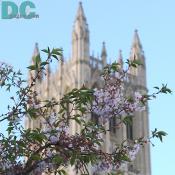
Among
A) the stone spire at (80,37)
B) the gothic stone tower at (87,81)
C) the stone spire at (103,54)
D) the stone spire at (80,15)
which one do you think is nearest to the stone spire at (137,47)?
the gothic stone tower at (87,81)

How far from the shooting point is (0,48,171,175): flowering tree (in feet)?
29.2

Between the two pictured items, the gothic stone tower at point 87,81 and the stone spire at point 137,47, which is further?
the stone spire at point 137,47

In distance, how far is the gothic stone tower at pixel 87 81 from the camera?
169 ft

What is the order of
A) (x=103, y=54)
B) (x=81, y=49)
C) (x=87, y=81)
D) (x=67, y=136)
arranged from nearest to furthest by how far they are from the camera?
(x=67, y=136), (x=87, y=81), (x=81, y=49), (x=103, y=54)

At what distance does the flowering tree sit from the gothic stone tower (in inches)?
1582

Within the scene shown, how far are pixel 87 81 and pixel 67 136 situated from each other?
4214cm

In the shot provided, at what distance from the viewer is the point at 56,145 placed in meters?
9.07

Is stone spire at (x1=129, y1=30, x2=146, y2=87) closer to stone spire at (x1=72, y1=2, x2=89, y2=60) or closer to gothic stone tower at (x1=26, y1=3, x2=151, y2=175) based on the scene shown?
gothic stone tower at (x1=26, y1=3, x2=151, y2=175)

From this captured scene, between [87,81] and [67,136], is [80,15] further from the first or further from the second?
[67,136]

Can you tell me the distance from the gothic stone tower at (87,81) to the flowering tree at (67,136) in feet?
132

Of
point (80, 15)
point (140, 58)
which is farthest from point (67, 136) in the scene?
point (140, 58)

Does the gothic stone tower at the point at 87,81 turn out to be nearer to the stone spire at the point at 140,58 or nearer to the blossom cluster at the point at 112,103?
the stone spire at the point at 140,58

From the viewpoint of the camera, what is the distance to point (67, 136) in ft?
29.5

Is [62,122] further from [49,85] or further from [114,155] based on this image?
[49,85]
